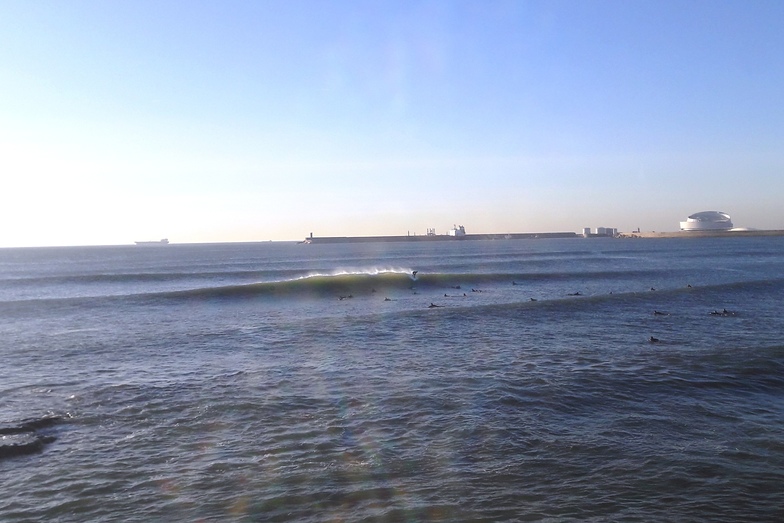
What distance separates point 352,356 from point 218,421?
8.04m

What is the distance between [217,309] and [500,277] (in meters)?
33.4

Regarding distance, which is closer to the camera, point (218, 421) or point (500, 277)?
point (218, 421)

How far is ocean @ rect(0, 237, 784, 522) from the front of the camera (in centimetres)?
966

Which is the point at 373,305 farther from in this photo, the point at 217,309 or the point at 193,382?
the point at 193,382

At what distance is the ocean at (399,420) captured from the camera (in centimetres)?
966

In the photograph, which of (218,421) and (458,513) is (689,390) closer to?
(458,513)

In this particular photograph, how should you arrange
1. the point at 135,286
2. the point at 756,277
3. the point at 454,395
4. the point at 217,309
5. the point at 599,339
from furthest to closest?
the point at 135,286 → the point at 756,277 → the point at 217,309 → the point at 599,339 → the point at 454,395

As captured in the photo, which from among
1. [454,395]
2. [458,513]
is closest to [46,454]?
[458,513]

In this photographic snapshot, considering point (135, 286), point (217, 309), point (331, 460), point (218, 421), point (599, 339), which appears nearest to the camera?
point (331, 460)

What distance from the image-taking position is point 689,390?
52.6 feet

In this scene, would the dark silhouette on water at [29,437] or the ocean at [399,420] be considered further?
the dark silhouette on water at [29,437]

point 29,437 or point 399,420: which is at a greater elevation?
point 29,437

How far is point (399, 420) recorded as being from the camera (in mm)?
13641

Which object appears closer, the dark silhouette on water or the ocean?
the ocean
